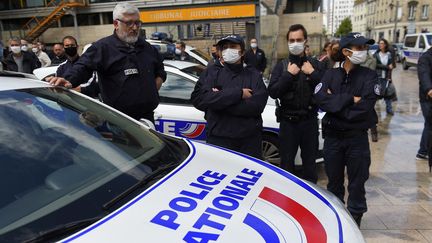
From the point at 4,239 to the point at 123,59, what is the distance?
2.10 meters

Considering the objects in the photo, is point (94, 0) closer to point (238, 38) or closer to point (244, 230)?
point (238, 38)

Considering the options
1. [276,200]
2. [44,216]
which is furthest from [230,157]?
[44,216]

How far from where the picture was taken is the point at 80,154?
185 cm

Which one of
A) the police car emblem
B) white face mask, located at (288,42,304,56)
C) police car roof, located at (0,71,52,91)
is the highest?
white face mask, located at (288,42,304,56)

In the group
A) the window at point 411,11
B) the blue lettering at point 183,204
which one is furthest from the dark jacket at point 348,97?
the window at point 411,11

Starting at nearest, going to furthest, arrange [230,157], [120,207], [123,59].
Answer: [120,207] < [230,157] < [123,59]

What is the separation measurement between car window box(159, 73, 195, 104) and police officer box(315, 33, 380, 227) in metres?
2.06


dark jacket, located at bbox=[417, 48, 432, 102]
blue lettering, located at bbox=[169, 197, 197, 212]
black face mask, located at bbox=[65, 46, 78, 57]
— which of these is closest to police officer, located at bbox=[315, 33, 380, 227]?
blue lettering, located at bbox=[169, 197, 197, 212]

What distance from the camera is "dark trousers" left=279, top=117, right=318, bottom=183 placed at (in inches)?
135

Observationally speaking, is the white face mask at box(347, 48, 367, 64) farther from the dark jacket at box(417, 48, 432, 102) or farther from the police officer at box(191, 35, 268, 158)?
the dark jacket at box(417, 48, 432, 102)

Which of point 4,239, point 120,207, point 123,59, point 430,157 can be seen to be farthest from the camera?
point 430,157

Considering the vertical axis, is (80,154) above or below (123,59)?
below

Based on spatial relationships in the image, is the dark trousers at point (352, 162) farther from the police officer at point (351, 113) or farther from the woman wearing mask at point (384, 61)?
the woman wearing mask at point (384, 61)

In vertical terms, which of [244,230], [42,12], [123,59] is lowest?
[244,230]
